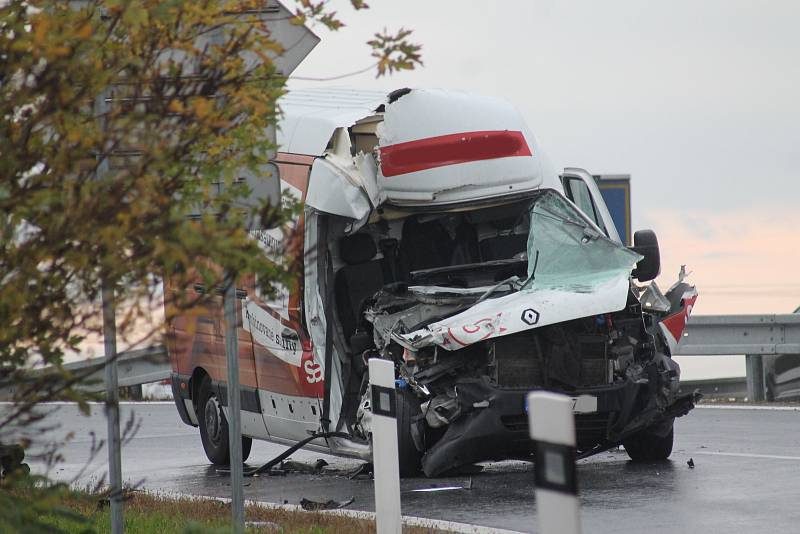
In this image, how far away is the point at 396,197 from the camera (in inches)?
429

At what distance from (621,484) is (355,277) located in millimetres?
2636

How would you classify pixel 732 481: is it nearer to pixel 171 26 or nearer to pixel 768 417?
pixel 768 417

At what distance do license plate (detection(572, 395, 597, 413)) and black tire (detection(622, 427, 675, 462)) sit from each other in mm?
1398

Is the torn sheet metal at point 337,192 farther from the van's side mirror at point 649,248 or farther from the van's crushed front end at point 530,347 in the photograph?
the van's side mirror at point 649,248

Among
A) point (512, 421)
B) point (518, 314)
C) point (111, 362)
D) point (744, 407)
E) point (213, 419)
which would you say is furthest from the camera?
point (744, 407)

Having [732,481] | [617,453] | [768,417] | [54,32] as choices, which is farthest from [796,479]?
[54,32]

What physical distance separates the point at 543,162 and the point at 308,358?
2385 millimetres

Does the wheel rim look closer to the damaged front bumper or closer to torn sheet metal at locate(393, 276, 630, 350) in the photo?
the damaged front bumper

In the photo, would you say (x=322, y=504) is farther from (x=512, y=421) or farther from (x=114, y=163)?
(x=114, y=163)

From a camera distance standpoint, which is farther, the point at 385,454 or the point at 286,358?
the point at 286,358

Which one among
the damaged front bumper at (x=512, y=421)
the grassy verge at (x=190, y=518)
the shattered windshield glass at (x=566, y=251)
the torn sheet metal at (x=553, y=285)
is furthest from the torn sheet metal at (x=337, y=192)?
the grassy verge at (x=190, y=518)

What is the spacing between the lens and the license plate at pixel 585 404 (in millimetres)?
10398

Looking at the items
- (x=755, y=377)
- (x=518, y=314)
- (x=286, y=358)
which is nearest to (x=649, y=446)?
(x=518, y=314)

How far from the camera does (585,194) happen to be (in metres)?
12.4
